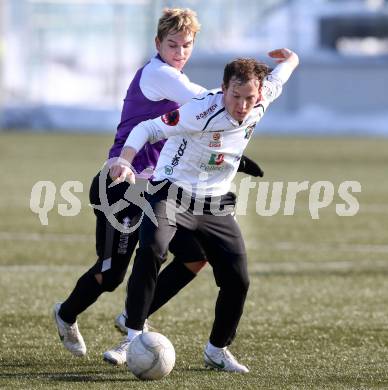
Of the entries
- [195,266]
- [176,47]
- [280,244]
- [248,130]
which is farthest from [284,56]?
[280,244]

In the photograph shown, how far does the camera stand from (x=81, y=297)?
21.1 ft

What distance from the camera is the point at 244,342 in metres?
6.94

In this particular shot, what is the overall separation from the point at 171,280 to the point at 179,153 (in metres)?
0.81

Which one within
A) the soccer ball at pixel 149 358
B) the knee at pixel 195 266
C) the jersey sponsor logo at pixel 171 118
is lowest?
the soccer ball at pixel 149 358

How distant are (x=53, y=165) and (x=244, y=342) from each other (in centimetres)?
1672

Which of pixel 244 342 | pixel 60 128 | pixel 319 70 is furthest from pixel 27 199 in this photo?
pixel 319 70

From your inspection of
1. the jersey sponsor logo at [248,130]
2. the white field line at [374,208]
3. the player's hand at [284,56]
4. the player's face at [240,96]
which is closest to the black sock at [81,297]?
the jersey sponsor logo at [248,130]

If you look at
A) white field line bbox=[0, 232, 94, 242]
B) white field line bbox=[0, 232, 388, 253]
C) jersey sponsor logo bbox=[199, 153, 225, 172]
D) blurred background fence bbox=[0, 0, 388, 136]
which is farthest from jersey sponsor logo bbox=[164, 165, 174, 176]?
blurred background fence bbox=[0, 0, 388, 136]

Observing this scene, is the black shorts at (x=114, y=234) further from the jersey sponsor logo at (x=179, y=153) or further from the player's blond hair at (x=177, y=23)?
the player's blond hair at (x=177, y=23)

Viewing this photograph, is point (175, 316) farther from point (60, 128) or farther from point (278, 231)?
point (60, 128)

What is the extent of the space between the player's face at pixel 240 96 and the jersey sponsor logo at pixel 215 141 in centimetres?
16

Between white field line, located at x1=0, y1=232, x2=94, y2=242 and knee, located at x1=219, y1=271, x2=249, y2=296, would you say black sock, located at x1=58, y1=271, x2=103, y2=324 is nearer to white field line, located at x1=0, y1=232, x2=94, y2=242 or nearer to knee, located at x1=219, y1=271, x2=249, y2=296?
knee, located at x1=219, y1=271, x2=249, y2=296

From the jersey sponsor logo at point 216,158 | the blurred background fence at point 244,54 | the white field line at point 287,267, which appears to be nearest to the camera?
the jersey sponsor logo at point 216,158

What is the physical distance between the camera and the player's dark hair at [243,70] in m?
5.66
